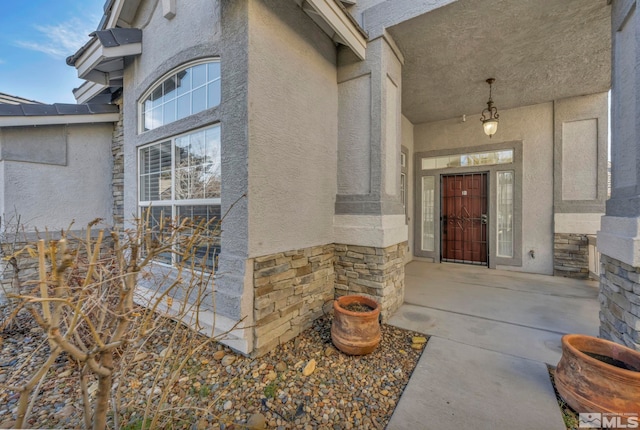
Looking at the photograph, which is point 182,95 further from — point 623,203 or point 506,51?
point 623,203

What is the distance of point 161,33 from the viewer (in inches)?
153

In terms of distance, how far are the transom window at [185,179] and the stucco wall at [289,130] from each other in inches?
27.3

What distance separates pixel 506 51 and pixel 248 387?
574cm

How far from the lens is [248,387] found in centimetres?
241

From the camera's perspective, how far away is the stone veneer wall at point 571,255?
5.42 m

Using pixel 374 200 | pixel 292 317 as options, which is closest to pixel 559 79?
pixel 374 200

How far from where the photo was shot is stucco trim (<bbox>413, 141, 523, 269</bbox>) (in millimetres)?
6070

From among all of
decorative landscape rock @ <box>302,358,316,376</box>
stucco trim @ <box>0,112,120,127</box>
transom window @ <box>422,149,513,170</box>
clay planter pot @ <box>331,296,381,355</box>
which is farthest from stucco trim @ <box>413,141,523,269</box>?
stucco trim @ <box>0,112,120,127</box>

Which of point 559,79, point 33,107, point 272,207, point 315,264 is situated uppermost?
point 559,79

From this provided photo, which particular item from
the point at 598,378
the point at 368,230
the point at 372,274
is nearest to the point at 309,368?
the point at 372,274

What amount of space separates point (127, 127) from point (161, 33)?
1.67 metres

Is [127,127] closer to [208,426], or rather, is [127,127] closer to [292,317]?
[292,317]

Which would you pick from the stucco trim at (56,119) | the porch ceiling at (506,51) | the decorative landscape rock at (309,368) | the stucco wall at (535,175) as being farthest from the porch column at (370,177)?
the stucco trim at (56,119)

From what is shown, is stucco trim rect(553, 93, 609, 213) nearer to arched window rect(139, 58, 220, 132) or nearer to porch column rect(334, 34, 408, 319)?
porch column rect(334, 34, 408, 319)
